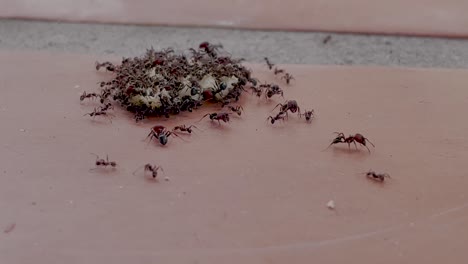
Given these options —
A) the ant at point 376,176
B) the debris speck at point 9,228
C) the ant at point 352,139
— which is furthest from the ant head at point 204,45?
the debris speck at point 9,228

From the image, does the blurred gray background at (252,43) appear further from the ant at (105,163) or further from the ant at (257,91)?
the ant at (105,163)

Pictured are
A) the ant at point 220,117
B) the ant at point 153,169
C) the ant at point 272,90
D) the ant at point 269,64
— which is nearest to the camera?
the ant at point 153,169

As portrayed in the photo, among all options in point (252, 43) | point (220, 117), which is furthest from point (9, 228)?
point (252, 43)

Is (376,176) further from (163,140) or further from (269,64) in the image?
(269,64)

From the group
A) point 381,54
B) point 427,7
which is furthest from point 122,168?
point 427,7

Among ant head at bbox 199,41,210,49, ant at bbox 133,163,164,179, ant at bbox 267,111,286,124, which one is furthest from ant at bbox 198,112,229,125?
ant head at bbox 199,41,210,49

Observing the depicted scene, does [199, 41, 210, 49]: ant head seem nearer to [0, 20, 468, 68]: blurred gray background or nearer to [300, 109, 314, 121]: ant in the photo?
[0, 20, 468, 68]: blurred gray background

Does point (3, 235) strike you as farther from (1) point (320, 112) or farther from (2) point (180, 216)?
(1) point (320, 112)
